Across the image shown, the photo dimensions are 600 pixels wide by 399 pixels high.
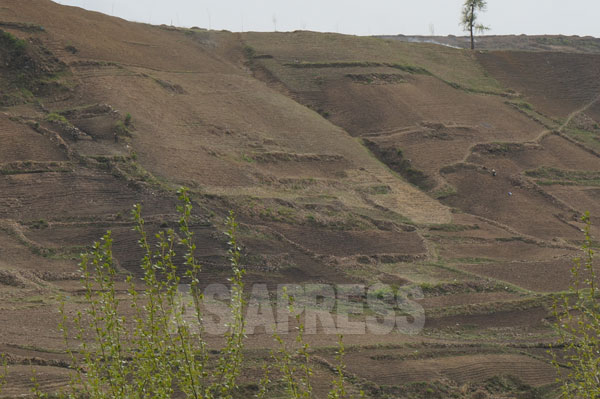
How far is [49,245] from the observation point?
1105 inches

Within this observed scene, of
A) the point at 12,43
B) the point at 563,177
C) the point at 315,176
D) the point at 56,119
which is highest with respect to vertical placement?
the point at 12,43

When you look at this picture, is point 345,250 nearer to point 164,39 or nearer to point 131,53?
point 131,53

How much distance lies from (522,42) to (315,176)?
164 ft

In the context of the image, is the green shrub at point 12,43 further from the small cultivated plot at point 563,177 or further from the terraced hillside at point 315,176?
the small cultivated plot at point 563,177

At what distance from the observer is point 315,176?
39062 mm

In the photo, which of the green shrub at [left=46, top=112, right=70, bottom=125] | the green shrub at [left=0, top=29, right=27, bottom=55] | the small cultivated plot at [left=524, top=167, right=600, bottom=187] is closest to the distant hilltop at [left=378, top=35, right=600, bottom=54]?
the small cultivated plot at [left=524, top=167, right=600, bottom=187]

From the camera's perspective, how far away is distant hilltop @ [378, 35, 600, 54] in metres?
76.9

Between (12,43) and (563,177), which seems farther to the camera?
(563,177)

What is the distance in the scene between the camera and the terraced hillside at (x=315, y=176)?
23.8 m

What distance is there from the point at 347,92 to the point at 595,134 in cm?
1833

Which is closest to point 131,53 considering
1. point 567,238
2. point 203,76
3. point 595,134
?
point 203,76

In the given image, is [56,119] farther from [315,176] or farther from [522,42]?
[522,42]

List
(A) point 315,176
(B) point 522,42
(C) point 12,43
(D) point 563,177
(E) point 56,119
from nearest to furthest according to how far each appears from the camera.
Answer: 1. (E) point 56,119
2. (A) point 315,176
3. (C) point 12,43
4. (D) point 563,177
5. (B) point 522,42

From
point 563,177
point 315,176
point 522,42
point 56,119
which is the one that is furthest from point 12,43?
point 522,42
